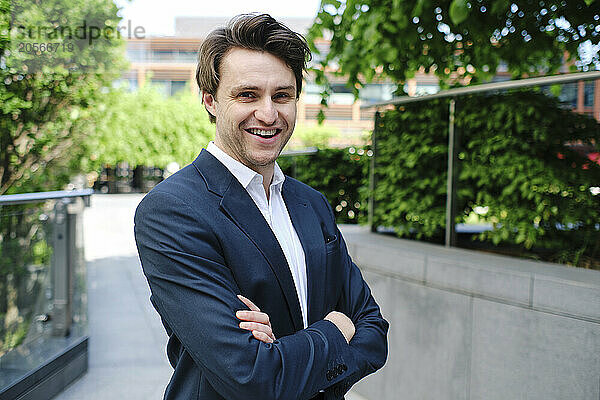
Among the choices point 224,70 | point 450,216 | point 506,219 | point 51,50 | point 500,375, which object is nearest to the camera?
point 224,70

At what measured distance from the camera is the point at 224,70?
5.60ft

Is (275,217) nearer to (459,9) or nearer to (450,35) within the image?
(459,9)

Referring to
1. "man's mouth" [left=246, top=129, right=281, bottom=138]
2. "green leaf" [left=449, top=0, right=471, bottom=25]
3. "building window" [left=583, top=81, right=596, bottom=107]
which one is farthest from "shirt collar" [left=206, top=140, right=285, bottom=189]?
"building window" [left=583, top=81, right=596, bottom=107]

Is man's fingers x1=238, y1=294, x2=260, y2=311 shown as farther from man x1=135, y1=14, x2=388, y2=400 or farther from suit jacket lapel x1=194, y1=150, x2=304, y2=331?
suit jacket lapel x1=194, y1=150, x2=304, y2=331

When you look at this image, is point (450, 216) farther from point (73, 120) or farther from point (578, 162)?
point (73, 120)

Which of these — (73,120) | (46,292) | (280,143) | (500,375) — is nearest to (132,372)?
(46,292)

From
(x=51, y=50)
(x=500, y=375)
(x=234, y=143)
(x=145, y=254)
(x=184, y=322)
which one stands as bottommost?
(x=500, y=375)

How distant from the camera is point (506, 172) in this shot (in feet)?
13.8

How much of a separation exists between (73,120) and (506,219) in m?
4.78

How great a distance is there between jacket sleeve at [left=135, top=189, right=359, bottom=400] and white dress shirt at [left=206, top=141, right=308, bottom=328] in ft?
0.64

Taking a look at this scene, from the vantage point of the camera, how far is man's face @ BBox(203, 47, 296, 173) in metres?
1.68

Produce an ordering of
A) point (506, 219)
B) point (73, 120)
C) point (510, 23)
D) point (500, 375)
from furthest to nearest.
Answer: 1. point (73, 120)
2. point (510, 23)
3. point (506, 219)
4. point (500, 375)

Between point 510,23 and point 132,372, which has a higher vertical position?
point 510,23

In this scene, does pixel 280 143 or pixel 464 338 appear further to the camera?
pixel 464 338
